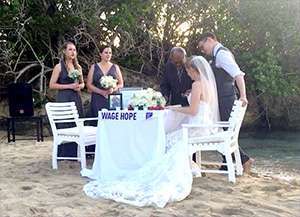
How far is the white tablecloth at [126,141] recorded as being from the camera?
185 inches

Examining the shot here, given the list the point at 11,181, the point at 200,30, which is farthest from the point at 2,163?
the point at 200,30

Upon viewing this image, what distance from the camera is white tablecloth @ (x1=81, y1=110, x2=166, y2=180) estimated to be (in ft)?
15.4

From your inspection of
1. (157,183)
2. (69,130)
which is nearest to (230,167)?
(157,183)

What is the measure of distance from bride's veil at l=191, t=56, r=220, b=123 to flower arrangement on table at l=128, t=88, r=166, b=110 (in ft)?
1.66

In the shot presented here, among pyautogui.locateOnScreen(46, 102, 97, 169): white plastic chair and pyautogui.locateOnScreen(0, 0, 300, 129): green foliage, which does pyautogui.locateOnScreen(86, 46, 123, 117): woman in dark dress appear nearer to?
pyautogui.locateOnScreen(46, 102, 97, 169): white plastic chair

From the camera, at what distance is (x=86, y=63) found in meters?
12.8

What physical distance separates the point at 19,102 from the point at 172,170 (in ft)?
18.9

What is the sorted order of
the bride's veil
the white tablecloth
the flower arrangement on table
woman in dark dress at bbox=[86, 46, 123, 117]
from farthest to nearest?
1. woman in dark dress at bbox=[86, 46, 123, 117]
2. the bride's veil
3. the flower arrangement on table
4. the white tablecloth

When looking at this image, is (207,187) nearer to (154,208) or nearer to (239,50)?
(154,208)

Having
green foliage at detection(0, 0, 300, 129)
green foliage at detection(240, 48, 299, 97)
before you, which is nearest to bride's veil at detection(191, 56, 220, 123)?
green foliage at detection(0, 0, 300, 129)

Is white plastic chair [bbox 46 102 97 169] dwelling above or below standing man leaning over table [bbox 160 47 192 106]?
below

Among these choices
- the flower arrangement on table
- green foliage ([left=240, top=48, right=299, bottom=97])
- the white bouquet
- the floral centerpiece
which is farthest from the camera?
green foliage ([left=240, top=48, right=299, bottom=97])

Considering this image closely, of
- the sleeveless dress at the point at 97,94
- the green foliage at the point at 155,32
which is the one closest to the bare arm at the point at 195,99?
the sleeveless dress at the point at 97,94

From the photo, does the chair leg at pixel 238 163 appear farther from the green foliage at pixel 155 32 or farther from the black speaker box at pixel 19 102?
the green foliage at pixel 155 32
